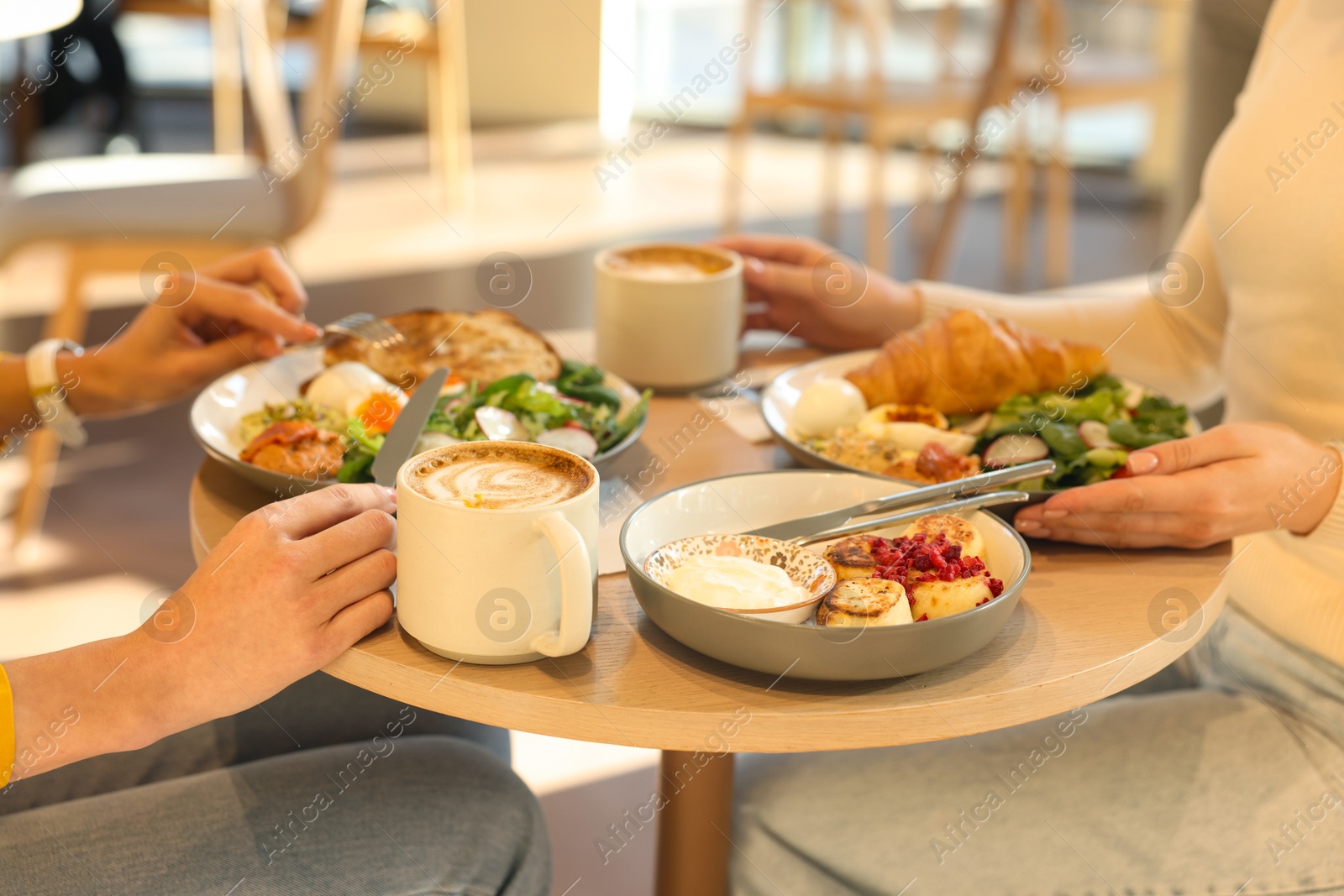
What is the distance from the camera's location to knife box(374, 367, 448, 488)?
896mm

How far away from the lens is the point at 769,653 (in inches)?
27.5

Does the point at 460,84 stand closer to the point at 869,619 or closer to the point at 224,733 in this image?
the point at 224,733

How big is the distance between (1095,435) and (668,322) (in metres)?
0.45

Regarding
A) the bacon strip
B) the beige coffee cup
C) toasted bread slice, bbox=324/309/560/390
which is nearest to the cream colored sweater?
the beige coffee cup

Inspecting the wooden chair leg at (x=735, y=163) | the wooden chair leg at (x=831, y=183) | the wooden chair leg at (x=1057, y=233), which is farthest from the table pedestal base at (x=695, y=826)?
the wooden chair leg at (x=831, y=183)

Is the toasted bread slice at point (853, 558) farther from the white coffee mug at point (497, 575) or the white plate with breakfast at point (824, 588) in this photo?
the white coffee mug at point (497, 575)

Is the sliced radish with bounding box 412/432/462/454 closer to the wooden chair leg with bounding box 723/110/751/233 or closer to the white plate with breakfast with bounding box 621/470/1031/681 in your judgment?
the white plate with breakfast with bounding box 621/470/1031/681

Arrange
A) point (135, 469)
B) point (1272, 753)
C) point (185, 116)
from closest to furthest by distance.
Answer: point (1272, 753)
point (135, 469)
point (185, 116)

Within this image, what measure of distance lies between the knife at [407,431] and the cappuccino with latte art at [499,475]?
4.8 inches

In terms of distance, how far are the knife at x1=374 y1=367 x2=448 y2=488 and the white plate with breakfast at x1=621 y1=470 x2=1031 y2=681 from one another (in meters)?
0.21

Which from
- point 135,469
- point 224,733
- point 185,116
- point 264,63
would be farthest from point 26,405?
point 185,116

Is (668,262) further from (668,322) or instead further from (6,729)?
(6,729)

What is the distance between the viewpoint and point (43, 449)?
99.6 inches

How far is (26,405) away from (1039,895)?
1143 millimetres
